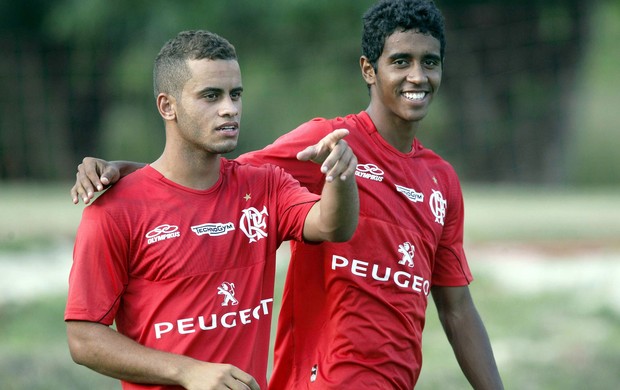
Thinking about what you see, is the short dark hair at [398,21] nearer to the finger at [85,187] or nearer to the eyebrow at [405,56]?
the eyebrow at [405,56]

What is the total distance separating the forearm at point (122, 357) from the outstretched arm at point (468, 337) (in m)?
1.56

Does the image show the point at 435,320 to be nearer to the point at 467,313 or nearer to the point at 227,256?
the point at 467,313

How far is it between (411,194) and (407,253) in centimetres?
25

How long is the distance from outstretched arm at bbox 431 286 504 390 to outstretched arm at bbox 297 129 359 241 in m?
1.16

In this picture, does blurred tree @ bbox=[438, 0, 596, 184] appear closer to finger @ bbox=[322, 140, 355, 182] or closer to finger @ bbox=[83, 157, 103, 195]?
finger @ bbox=[83, 157, 103, 195]

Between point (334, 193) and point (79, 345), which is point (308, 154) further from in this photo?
point (79, 345)

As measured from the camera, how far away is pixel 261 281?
4.17 meters

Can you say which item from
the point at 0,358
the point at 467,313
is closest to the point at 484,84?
the point at 0,358

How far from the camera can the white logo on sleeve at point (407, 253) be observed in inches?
185

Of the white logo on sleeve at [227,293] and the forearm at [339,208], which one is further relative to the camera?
the white logo on sleeve at [227,293]

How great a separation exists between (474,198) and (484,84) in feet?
16.0

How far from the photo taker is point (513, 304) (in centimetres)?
1121

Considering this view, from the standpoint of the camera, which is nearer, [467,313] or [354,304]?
[354,304]

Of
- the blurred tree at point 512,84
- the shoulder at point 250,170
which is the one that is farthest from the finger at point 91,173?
the blurred tree at point 512,84
